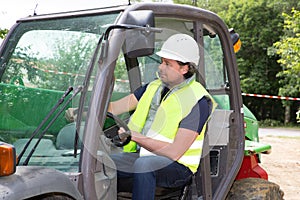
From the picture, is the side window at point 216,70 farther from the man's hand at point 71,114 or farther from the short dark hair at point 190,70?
the man's hand at point 71,114

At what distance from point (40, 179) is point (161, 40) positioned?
162 centimetres

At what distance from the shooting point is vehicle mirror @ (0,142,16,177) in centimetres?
223

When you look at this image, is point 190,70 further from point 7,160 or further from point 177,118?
point 7,160

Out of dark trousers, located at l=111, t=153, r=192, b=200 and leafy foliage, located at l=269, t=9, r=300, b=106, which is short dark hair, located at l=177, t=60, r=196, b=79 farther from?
leafy foliage, located at l=269, t=9, r=300, b=106

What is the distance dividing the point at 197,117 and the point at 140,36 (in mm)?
745

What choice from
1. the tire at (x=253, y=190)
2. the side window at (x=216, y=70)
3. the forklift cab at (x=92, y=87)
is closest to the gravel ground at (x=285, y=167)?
the tire at (x=253, y=190)

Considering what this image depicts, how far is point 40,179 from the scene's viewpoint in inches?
95.0

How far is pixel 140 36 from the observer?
274 centimetres

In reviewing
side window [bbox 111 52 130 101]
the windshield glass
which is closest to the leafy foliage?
side window [bbox 111 52 130 101]

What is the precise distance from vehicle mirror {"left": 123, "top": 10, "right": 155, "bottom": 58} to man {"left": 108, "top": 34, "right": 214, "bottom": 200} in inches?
20.8

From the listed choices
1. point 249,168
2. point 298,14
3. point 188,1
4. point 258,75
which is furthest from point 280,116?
point 249,168

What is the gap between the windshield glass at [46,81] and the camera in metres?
2.84

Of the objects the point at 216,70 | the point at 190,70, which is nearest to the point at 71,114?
the point at 190,70

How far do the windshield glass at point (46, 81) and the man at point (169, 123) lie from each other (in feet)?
1.43
